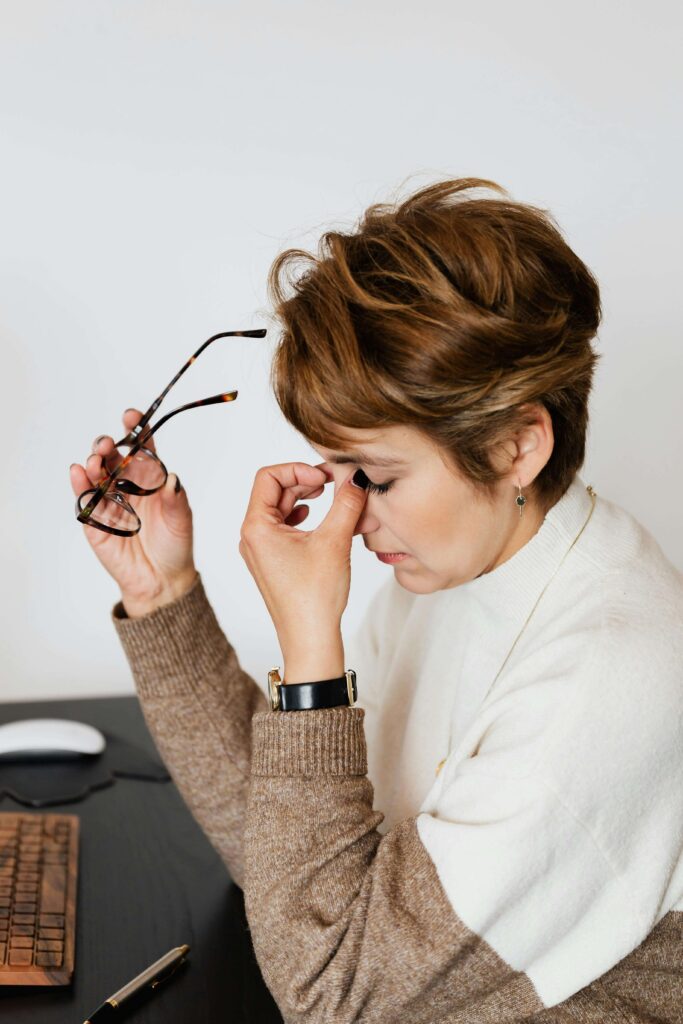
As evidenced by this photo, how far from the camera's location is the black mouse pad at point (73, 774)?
136 centimetres

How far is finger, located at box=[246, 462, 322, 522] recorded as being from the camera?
4.00 feet

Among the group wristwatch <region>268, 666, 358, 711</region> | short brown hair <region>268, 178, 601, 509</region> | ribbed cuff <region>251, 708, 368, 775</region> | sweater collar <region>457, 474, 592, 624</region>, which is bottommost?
ribbed cuff <region>251, 708, 368, 775</region>

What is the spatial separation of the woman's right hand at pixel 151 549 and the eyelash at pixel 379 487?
1.02ft

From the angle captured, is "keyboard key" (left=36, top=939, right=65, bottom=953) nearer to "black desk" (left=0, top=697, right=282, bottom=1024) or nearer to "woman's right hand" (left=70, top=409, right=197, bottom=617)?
"black desk" (left=0, top=697, right=282, bottom=1024)

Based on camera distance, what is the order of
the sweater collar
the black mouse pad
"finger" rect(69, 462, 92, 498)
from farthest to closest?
the black mouse pad → "finger" rect(69, 462, 92, 498) → the sweater collar

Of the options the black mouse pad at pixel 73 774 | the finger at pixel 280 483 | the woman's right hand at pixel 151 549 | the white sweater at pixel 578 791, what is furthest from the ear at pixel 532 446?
the black mouse pad at pixel 73 774

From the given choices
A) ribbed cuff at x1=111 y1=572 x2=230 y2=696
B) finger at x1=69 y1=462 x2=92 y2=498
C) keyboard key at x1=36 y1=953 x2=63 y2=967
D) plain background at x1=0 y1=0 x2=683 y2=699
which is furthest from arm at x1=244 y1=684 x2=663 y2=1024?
plain background at x1=0 y1=0 x2=683 y2=699

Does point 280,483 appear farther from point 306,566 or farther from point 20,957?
point 20,957

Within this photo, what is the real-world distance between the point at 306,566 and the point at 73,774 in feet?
1.74

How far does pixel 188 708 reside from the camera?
1277 millimetres

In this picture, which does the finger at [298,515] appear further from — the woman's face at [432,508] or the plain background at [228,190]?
the plain background at [228,190]

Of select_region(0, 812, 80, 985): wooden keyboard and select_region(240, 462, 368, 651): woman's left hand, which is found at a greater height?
select_region(240, 462, 368, 651): woman's left hand

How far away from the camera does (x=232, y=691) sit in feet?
4.30

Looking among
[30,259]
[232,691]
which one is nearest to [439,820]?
[232,691]
